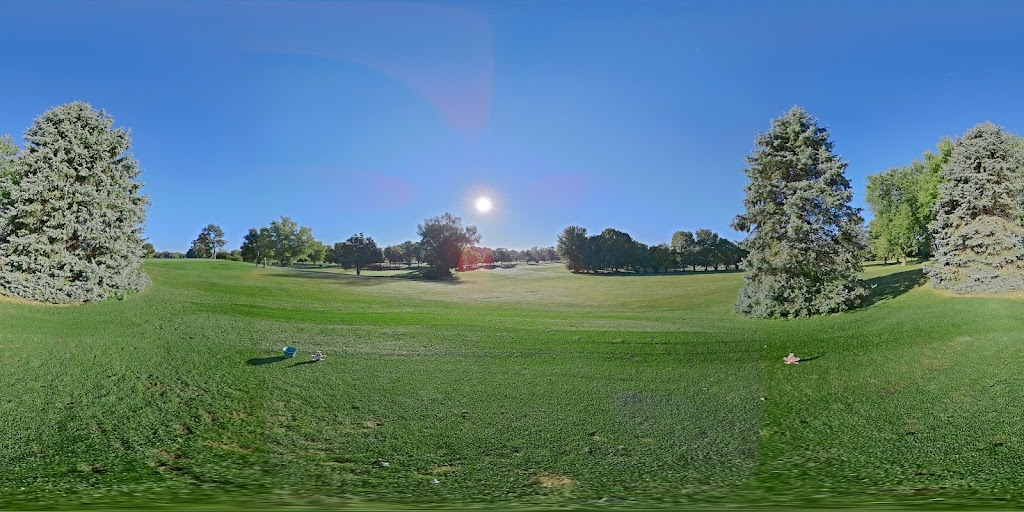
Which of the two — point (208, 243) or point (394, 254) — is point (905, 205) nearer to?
point (394, 254)

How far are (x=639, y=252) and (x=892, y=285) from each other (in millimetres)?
8874

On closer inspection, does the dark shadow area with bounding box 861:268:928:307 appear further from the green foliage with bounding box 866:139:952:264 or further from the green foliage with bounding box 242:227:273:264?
the green foliage with bounding box 242:227:273:264

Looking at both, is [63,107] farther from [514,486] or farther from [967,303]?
[967,303]

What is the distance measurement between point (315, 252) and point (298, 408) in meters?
8.99

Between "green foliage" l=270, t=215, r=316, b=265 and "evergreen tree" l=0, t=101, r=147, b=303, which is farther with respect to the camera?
"green foliage" l=270, t=215, r=316, b=265

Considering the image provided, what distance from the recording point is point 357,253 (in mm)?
16203

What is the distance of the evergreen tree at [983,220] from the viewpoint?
14.8 m

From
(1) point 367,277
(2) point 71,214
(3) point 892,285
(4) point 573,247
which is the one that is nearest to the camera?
(2) point 71,214

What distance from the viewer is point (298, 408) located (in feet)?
23.8

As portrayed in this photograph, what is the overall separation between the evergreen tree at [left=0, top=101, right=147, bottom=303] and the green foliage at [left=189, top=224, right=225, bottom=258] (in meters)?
1.87

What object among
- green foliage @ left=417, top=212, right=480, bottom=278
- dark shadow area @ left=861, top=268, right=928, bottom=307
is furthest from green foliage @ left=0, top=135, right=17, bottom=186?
dark shadow area @ left=861, top=268, right=928, bottom=307

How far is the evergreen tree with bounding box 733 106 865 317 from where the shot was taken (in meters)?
15.8

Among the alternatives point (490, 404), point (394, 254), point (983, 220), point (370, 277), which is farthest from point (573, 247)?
point (983, 220)

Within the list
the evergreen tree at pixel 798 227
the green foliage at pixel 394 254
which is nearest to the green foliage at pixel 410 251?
the green foliage at pixel 394 254
